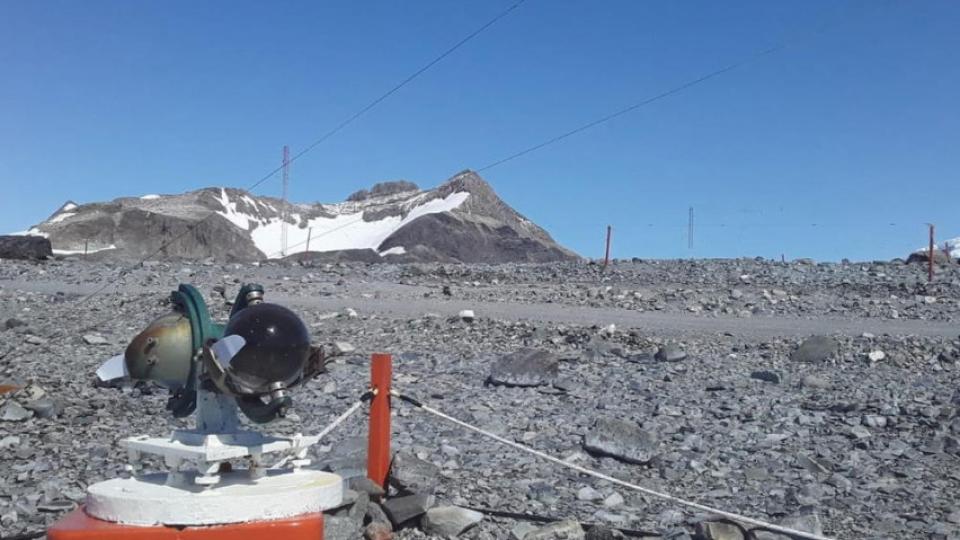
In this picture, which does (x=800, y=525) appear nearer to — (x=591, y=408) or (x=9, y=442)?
(x=591, y=408)

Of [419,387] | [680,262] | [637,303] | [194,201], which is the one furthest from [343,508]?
Result: [194,201]

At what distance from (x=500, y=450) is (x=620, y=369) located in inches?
112

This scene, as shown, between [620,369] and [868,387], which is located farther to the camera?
[620,369]

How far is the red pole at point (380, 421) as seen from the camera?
5035 millimetres

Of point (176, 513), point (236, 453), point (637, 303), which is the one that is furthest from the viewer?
point (637, 303)

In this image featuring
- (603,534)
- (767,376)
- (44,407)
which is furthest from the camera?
(767,376)

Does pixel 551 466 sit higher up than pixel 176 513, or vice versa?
pixel 176 513

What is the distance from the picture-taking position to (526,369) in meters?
8.38

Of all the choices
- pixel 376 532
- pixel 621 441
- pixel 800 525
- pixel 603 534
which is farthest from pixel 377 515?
pixel 800 525

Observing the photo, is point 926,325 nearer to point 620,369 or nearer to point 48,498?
point 620,369

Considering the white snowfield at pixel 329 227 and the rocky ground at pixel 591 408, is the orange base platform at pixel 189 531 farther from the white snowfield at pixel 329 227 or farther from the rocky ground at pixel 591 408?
the white snowfield at pixel 329 227

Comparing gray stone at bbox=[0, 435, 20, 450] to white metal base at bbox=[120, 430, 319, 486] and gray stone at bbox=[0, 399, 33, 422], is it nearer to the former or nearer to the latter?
gray stone at bbox=[0, 399, 33, 422]

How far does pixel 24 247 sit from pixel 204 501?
23.0m

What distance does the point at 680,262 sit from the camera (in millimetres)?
20672
